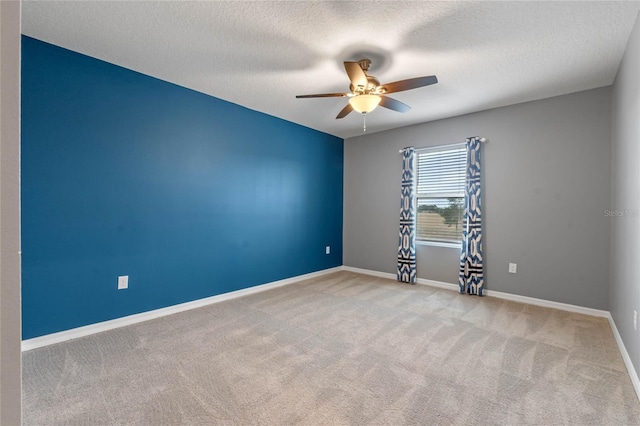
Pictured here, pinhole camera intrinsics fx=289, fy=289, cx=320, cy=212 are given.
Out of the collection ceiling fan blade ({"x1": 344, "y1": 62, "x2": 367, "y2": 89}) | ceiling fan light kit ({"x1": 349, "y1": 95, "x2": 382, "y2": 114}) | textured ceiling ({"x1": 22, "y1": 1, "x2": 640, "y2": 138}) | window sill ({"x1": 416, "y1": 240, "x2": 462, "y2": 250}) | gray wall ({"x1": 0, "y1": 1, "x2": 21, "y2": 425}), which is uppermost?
textured ceiling ({"x1": 22, "y1": 1, "x2": 640, "y2": 138})

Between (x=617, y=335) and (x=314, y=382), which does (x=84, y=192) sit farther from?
(x=617, y=335)

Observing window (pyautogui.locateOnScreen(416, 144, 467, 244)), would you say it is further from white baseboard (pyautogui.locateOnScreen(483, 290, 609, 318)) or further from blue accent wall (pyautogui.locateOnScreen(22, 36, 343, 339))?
blue accent wall (pyautogui.locateOnScreen(22, 36, 343, 339))

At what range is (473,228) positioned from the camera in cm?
392

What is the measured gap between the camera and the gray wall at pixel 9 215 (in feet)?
1.62

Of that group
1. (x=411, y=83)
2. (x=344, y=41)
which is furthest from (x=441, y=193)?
(x=344, y=41)

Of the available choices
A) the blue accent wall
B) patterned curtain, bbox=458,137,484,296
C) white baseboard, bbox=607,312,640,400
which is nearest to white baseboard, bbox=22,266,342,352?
the blue accent wall

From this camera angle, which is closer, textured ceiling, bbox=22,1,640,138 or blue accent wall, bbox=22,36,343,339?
textured ceiling, bbox=22,1,640,138

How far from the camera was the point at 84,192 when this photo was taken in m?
2.62

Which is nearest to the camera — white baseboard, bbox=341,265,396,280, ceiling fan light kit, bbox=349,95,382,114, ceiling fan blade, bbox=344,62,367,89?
ceiling fan blade, bbox=344,62,367,89

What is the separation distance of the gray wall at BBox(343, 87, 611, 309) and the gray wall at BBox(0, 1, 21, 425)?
4102mm

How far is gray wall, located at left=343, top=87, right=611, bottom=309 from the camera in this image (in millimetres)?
3174

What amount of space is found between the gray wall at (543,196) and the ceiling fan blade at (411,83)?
5.64 ft

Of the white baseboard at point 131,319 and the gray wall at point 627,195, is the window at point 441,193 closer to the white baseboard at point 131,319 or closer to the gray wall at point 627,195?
the gray wall at point 627,195

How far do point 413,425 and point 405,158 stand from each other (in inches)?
146
